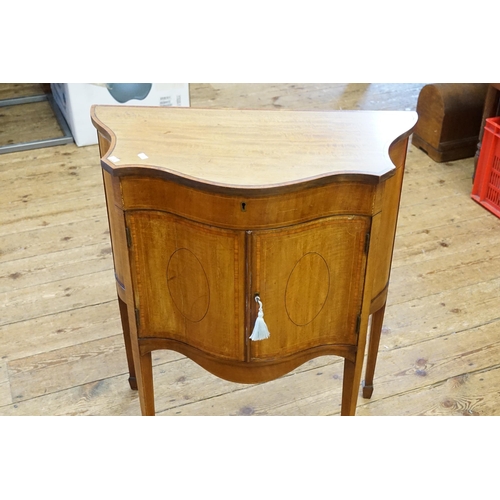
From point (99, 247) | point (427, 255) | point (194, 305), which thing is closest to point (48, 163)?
point (99, 247)

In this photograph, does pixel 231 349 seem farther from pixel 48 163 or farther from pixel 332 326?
pixel 48 163

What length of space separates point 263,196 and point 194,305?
1.07 feet

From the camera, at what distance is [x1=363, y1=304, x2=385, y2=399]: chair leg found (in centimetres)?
188

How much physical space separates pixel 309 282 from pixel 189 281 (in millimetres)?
254

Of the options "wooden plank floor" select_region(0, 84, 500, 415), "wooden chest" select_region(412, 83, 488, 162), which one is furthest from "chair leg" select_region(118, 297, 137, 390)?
"wooden chest" select_region(412, 83, 488, 162)

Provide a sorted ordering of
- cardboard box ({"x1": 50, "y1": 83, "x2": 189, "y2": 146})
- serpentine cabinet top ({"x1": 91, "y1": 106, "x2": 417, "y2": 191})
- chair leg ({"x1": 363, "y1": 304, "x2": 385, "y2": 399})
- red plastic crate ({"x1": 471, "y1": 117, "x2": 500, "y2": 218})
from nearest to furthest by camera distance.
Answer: serpentine cabinet top ({"x1": 91, "y1": 106, "x2": 417, "y2": 191})
chair leg ({"x1": 363, "y1": 304, "x2": 385, "y2": 399})
red plastic crate ({"x1": 471, "y1": 117, "x2": 500, "y2": 218})
cardboard box ({"x1": 50, "y1": 83, "x2": 189, "y2": 146})

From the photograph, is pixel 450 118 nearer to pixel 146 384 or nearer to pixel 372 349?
pixel 372 349

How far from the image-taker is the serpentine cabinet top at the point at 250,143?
139cm

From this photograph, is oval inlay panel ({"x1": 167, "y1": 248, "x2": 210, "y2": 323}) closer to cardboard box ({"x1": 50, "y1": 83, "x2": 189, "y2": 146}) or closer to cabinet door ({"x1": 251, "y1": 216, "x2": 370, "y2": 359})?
cabinet door ({"x1": 251, "y1": 216, "x2": 370, "y2": 359})

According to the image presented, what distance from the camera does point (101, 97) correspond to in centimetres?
328

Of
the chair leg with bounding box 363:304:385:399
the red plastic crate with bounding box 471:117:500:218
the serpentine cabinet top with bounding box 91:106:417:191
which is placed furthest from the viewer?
the red plastic crate with bounding box 471:117:500:218

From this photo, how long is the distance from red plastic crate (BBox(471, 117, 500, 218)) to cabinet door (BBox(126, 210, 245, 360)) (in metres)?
1.72

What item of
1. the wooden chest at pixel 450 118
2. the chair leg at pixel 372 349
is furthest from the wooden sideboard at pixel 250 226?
the wooden chest at pixel 450 118

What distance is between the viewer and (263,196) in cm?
134
